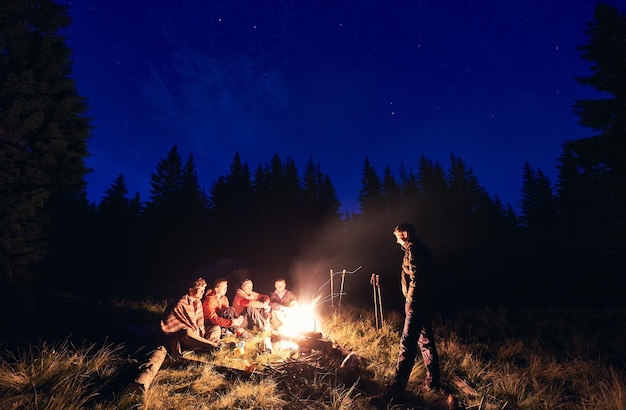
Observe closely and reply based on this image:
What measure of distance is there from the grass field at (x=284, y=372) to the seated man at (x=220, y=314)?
2.81ft

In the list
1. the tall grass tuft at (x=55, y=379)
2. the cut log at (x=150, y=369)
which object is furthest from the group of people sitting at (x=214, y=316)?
the tall grass tuft at (x=55, y=379)

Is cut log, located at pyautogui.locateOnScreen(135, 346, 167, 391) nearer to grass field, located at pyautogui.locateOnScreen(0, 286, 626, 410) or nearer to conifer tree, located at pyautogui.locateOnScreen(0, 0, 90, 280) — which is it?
grass field, located at pyautogui.locateOnScreen(0, 286, 626, 410)

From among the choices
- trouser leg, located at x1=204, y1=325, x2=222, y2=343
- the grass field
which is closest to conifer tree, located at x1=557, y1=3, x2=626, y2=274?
the grass field

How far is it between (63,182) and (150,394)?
49.7 feet

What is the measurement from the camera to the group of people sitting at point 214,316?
6.35 meters

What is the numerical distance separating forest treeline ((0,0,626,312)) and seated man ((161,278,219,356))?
11.0 metres

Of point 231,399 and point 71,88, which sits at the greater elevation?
point 71,88

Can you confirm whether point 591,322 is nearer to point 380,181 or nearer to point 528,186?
point 528,186

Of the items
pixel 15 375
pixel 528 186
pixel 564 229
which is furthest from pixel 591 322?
pixel 528 186

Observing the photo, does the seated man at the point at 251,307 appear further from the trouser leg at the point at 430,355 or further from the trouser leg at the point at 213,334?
the trouser leg at the point at 430,355

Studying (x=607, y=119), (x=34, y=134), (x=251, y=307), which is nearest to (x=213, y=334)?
(x=251, y=307)

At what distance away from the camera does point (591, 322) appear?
1152 cm

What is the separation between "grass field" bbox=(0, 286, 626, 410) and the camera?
4164 millimetres

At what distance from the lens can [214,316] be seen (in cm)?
810
